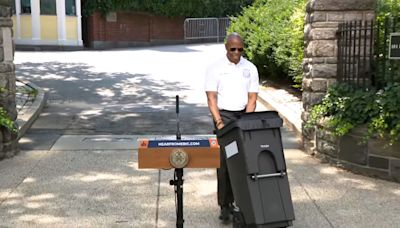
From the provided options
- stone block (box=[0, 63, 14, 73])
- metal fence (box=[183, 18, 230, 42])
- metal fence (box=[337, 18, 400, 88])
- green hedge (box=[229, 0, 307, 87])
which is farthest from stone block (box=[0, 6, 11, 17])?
metal fence (box=[183, 18, 230, 42])

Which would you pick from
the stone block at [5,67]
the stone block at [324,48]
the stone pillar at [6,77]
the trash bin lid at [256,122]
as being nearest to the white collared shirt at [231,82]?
the trash bin lid at [256,122]

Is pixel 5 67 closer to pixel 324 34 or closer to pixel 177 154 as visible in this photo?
pixel 324 34

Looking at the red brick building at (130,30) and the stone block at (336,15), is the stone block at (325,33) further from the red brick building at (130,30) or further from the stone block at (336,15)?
the red brick building at (130,30)

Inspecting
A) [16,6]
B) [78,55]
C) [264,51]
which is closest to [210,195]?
[264,51]

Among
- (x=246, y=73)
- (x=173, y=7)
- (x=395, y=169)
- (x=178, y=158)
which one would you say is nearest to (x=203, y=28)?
(x=173, y=7)

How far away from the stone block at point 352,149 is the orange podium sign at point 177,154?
3197 mm

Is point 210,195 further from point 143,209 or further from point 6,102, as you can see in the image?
point 6,102

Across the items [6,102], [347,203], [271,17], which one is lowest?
[347,203]

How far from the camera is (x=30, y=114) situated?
393 inches

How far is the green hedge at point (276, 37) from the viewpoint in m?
10.8

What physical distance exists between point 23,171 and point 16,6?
20.3 metres

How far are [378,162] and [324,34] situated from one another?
1.96m

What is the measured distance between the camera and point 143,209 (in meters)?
5.60

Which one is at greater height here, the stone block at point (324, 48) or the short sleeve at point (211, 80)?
the stone block at point (324, 48)
